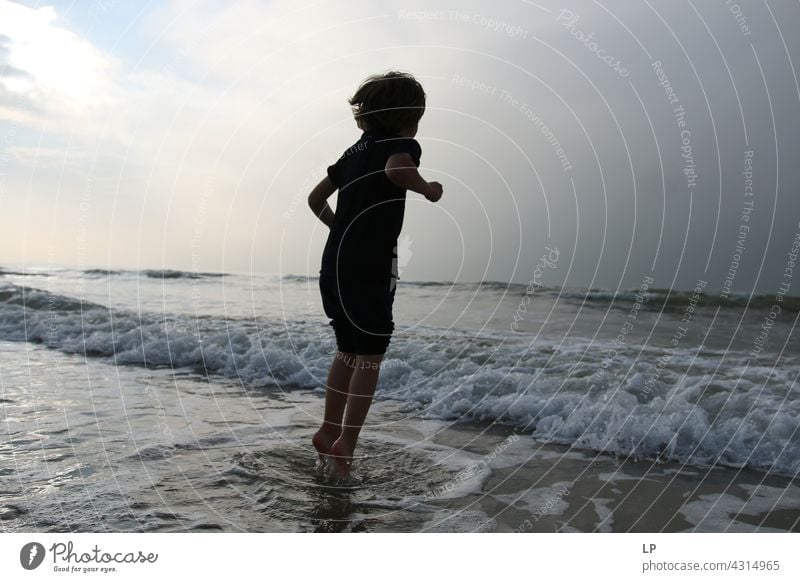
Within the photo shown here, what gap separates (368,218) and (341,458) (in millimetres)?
1202

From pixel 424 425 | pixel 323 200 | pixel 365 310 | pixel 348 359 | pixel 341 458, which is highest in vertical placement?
pixel 323 200

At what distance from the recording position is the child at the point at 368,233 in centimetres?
305

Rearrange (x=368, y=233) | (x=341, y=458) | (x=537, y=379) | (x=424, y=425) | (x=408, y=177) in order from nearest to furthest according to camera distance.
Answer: (x=408, y=177) → (x=368, y=233) → (x=341, y=458) → (x=424, y=425) → (x=537, y=379)

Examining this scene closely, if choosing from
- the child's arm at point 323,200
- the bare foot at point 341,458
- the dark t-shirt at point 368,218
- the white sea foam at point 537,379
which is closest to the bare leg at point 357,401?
the bare foot at point 341,458

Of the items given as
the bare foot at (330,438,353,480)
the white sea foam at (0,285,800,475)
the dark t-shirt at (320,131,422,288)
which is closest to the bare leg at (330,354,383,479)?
the bare foot at (330,438,353,480)

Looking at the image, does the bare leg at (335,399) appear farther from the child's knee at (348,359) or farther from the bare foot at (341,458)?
the bare foot at (341,458)

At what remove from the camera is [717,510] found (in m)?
3.12

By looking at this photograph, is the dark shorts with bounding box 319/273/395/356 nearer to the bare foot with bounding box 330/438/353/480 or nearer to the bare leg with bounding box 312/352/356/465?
the bare leg with bounding box 312/352/356/465

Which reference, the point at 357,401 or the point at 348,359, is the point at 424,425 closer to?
the point at 348,359

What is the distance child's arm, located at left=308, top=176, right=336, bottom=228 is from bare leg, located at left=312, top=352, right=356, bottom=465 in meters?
0.73

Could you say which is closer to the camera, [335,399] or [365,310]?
[365,310]

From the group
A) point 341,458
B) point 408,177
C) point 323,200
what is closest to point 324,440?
point 341,458

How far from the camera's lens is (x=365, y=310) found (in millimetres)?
3070
